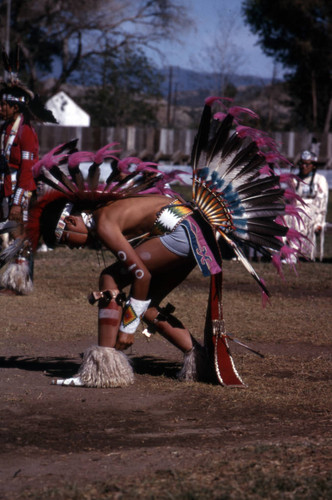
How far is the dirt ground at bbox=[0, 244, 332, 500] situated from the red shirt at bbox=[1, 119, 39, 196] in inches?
53.6

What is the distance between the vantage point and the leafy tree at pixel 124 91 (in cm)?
3816

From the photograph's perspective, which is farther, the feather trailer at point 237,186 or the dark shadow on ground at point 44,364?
the dark shadow on ground at point 44,364

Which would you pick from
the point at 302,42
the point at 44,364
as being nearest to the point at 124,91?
the point at 302,42

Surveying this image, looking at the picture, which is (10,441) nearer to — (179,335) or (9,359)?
(179,335)

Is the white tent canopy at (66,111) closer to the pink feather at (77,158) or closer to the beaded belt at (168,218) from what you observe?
the pink feather at (77,158)

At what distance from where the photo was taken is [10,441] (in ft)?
14.1

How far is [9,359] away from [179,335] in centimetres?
148

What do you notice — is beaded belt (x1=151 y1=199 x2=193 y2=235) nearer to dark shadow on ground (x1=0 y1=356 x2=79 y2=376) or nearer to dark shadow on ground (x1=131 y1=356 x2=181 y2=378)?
dark shadow on ground (x1=131 y1=356 x2=181 y2=378)

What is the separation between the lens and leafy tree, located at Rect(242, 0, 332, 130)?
35219mm

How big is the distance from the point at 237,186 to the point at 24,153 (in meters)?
3.96

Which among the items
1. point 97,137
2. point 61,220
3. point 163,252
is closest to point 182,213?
point 163,252

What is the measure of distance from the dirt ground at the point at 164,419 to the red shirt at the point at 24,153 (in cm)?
136

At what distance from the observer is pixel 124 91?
38.4 m

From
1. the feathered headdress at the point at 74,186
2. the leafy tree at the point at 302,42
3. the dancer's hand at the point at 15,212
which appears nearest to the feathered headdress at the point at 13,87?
the dancer's hand at the point at 15,212
